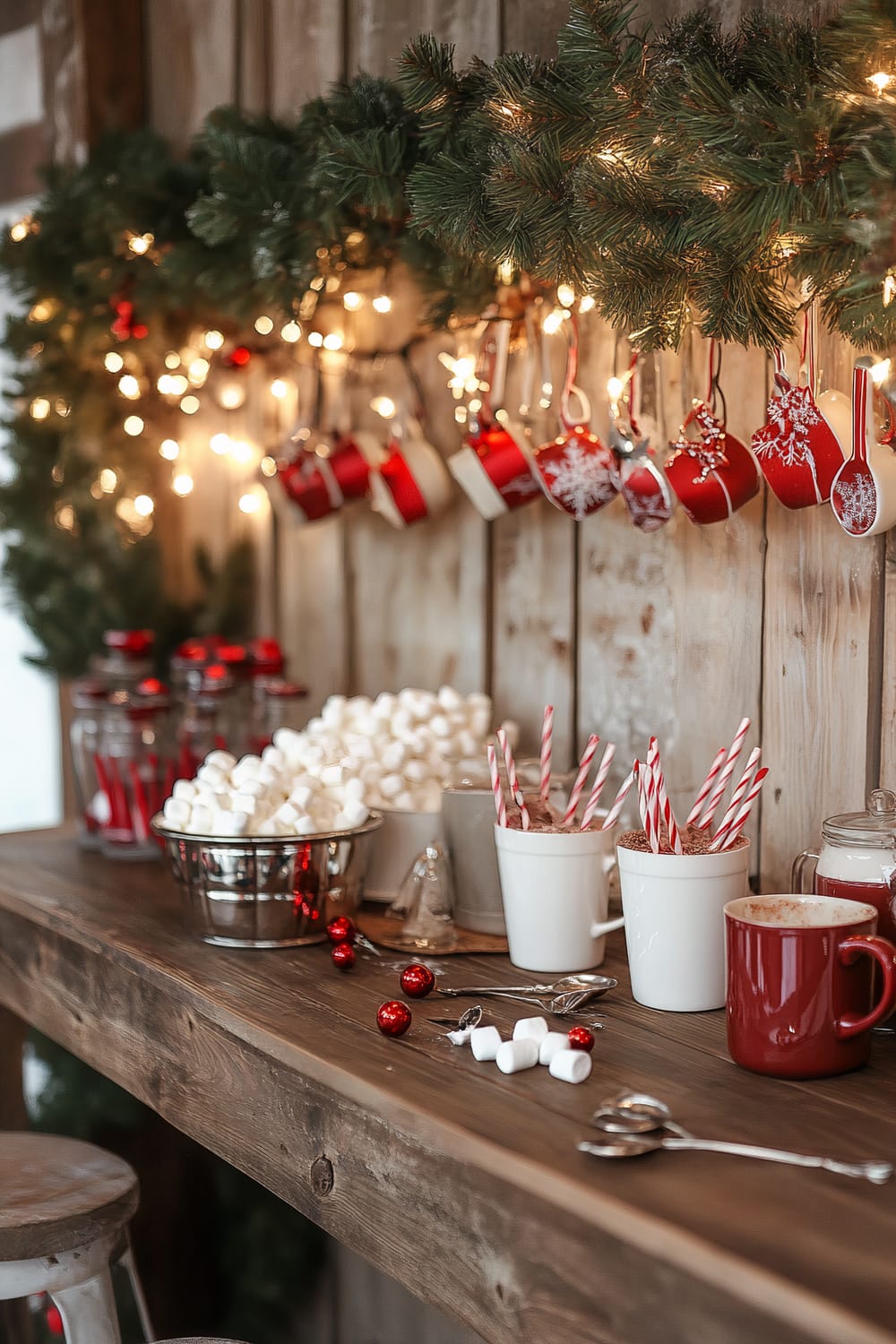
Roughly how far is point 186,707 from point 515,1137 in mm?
1040

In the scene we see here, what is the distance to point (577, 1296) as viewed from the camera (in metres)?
0.81

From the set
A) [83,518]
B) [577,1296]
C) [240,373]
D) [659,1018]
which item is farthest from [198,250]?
[577,1296]

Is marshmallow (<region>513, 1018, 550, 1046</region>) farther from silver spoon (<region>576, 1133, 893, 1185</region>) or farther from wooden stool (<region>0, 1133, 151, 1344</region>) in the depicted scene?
wooden stool (<region>0, 1133, 151, 1344</region>)

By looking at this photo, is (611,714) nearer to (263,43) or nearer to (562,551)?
(562,551)

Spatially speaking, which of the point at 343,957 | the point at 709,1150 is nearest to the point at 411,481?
the point at 343,957

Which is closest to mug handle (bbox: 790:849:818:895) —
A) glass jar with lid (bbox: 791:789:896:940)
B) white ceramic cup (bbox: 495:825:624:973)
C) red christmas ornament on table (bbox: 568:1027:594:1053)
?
glass jar with lid (bbox: 791:789:896:940)

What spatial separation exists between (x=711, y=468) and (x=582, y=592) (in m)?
0.35

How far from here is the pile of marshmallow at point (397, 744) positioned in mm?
1461

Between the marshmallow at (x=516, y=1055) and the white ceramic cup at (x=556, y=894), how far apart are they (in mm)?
202

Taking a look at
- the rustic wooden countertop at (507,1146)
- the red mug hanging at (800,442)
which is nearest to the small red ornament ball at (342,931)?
the rustic wooden countertop at (507,1146)

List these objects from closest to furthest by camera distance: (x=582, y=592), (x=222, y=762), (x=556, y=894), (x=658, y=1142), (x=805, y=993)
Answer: (x=658, y=1142) → (x=805, y=993) → (x=556, y=894) → (x=222, y=762) → (x=582, y=592)

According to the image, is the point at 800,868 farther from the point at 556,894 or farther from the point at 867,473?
the point at 867,473

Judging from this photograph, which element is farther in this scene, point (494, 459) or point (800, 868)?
point (494, 459)

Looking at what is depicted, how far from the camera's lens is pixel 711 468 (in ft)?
4.11
